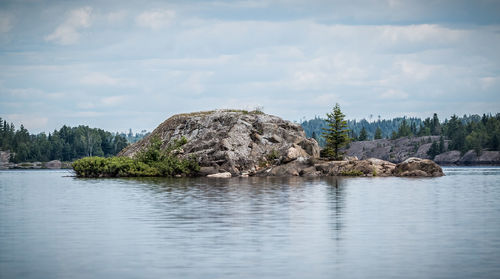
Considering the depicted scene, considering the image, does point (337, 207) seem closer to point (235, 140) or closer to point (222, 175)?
point (222, 175)

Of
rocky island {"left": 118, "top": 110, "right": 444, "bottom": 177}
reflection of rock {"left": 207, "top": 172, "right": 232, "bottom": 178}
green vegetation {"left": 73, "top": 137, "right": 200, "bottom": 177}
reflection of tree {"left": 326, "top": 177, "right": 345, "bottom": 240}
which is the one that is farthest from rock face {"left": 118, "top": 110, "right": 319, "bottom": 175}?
reflection of tree {"left": 326, "top": 177, "right": 345, "bottom": 240}

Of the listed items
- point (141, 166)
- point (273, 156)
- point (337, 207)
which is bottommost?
point (337, 207)

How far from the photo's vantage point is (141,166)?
75.5 meters

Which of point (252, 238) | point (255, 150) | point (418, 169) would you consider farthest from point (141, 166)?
point (252, 238)

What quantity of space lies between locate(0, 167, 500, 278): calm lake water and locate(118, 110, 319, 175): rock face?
41398mm

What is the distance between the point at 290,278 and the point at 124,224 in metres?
12.2

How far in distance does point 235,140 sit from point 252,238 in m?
59.6

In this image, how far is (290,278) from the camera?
14906 millimetres

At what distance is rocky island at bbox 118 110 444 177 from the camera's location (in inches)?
2982

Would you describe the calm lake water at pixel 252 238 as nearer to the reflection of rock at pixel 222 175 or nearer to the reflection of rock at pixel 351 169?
the reflection of rock at pixel 222 175

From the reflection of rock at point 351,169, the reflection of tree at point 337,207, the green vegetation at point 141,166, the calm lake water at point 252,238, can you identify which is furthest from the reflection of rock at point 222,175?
the calm lake water at point 252,238

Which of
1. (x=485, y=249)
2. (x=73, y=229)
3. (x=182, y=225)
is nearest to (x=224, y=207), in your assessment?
(x=182, y=225)

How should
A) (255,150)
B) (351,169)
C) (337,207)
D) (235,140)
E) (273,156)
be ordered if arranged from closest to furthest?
(337,207) < (351,169) < (235,140) < (273,156) < (255,150)

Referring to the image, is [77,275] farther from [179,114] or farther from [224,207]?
[179,114]
